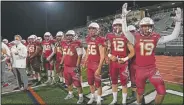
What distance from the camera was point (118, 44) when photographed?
5.68 m

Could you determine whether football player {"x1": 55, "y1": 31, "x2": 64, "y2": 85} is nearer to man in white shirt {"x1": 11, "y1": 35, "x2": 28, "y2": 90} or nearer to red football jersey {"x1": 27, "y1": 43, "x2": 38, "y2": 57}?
man in white shirt {"x1": 11, "y1": 35, "x2": 28, "y2": 90}

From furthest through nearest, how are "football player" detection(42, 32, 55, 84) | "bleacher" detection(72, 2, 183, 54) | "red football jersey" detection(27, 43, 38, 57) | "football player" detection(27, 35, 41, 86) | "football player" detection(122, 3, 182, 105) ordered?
"bleacher" detection(72, 2, 183, 54)
"red football jersey" detection(27, 43, 38, 57)
"football player" detection(27, 35, 41, 86)
"football player" detection(42, 32, 55, 84)
"football player" detection(122, 3, 182, 105)

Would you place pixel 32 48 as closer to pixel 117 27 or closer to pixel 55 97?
pixel 55 97

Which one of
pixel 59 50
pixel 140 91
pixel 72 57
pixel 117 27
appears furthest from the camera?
pixel 59 50

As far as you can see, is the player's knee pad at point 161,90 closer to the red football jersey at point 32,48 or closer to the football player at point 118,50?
the football player at point 118,50

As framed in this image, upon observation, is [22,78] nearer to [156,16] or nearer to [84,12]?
[156,16]

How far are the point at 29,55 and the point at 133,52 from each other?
20.6 feet

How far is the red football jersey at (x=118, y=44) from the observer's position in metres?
5.61

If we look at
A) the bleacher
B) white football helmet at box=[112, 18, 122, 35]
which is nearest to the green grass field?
white football helmet at box=[112, 18, 122, 35]

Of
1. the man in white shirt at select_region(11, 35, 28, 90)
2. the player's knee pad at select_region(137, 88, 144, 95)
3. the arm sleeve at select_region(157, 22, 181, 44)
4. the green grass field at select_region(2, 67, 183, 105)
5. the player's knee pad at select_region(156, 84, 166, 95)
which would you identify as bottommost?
the green grass field at select_region(2, 67, 183, 105)

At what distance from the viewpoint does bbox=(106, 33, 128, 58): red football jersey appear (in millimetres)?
5613

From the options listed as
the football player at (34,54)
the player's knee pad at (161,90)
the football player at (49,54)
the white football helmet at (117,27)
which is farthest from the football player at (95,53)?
the football player at (34,54)

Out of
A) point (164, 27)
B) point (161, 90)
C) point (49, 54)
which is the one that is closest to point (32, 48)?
point (49, 54)

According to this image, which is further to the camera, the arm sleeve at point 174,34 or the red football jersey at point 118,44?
the red football jersey at point 118,44
